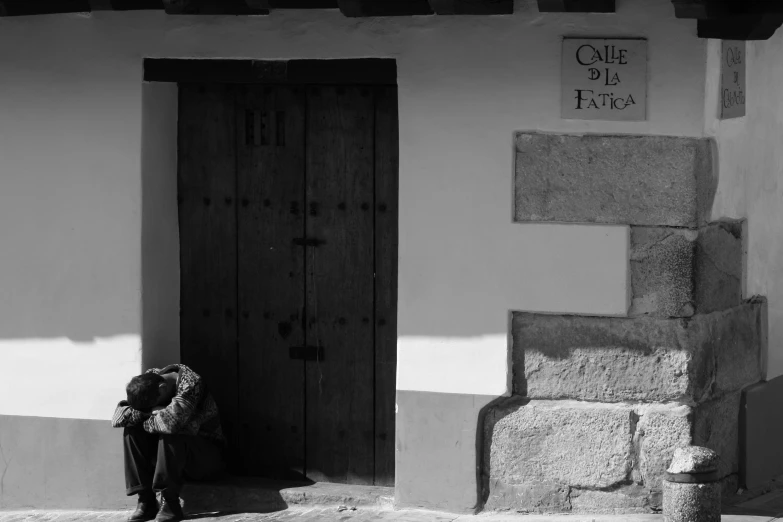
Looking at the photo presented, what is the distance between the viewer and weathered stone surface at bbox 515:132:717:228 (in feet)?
17.2

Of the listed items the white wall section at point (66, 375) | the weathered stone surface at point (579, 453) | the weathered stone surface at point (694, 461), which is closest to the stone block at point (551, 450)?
the weathered stone surface at point (579, 453)

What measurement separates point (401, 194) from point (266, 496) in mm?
1565

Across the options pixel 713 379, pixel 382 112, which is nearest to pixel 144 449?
pixel 382 112

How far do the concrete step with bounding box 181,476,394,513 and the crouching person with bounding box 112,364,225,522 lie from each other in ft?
0.38

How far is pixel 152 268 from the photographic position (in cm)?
596

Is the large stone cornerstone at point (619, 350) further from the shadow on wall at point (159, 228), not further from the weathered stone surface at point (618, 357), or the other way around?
the shadow on wall at point (159, 228)

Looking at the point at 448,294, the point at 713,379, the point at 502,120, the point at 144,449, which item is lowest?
the point at 144,449

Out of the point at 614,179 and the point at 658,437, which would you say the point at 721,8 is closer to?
the point at 614,179

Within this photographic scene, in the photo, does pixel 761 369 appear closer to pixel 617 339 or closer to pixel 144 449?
pixel 617 339

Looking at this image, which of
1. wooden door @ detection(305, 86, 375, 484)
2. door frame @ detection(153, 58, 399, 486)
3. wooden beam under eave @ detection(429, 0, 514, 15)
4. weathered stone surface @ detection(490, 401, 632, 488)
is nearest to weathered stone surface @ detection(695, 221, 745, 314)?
weathered stone surface @ detection(490, 401, 632, 488)

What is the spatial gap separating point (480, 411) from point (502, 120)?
1273 millimetres

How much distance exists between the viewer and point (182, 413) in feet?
18.4

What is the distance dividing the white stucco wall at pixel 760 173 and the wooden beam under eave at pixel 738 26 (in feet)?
0.66

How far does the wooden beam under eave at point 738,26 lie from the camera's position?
499 cm
